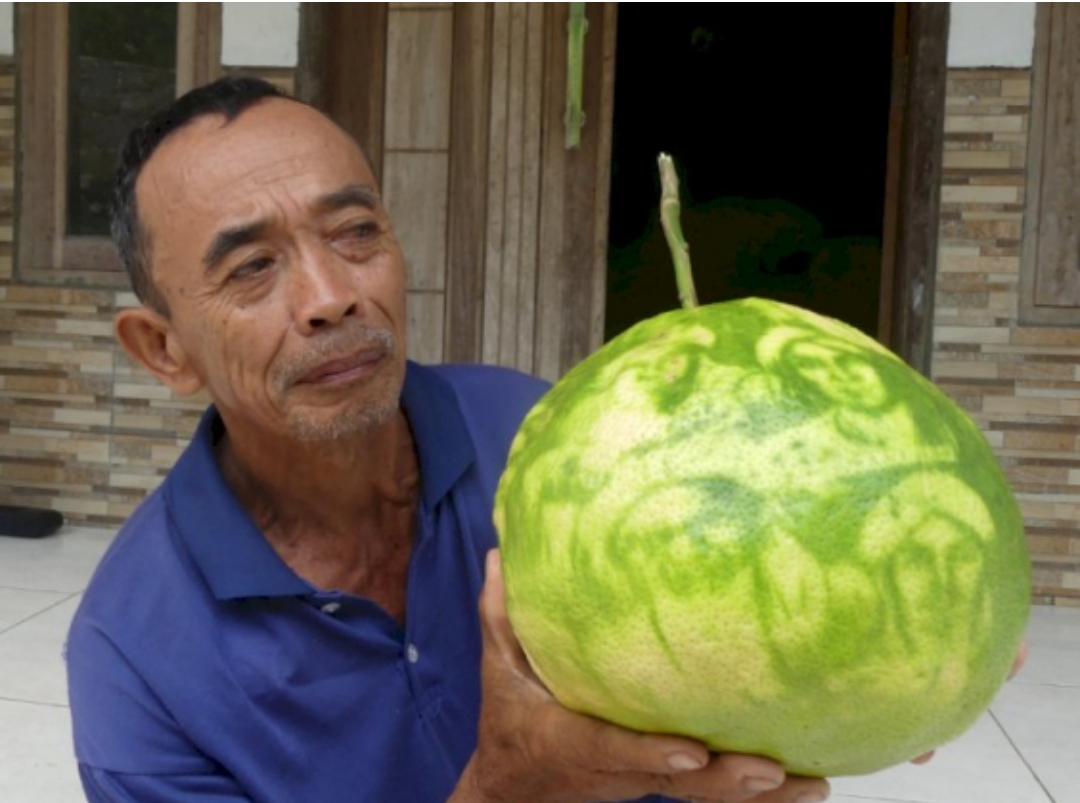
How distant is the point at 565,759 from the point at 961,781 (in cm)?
184

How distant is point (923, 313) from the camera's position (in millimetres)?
3904

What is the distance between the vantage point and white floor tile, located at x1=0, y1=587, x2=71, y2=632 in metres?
3.45

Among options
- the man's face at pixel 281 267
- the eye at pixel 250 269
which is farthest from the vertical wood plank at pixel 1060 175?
the eye at pixel 250 269

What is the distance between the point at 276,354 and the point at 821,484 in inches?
27.7

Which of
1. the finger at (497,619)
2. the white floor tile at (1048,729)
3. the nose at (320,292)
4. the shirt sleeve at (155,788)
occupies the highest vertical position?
the nose at (320,292)

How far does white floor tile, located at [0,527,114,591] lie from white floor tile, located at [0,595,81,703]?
27 cm

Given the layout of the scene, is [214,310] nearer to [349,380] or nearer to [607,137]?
[349,380]

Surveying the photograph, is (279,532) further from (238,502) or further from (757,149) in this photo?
(757,149)

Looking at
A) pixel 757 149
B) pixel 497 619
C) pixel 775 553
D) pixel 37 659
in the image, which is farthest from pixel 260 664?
pixel 757 149

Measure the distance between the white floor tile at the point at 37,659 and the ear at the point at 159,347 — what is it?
1.48 metres

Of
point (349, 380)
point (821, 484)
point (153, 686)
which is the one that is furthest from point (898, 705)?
point (153, 686)

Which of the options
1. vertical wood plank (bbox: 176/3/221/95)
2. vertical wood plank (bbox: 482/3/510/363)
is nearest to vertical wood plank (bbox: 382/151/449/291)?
vertical wood plank (bbox: 482/3/510/363)

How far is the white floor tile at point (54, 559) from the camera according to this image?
12.5 ft

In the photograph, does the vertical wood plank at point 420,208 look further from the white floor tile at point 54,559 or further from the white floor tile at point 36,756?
the white floor tile at point 36,756
